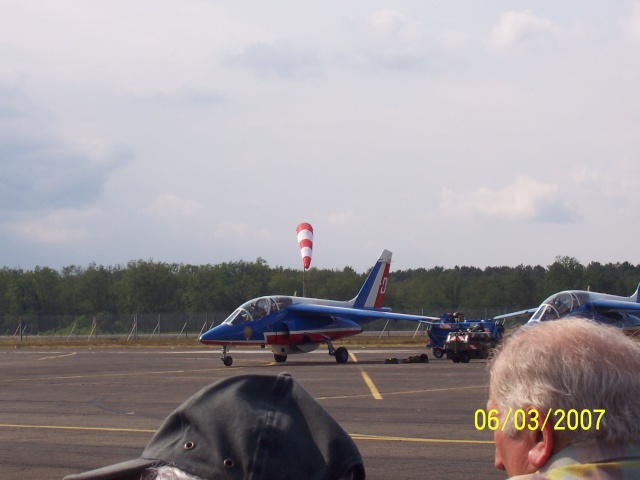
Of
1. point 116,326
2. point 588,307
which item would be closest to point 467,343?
point 588,307

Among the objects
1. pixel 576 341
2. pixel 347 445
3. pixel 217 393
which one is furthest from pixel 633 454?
pixel 217 393

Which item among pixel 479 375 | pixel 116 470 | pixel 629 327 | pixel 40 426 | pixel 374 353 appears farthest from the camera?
pixel 374 353

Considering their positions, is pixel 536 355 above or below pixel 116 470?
above

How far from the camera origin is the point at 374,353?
38.8 metres

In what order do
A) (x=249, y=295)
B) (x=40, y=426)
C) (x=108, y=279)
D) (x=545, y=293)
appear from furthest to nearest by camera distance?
(x=108, y=279), (x=249, y=295), (x=545, y=293), (x=40, y=426)

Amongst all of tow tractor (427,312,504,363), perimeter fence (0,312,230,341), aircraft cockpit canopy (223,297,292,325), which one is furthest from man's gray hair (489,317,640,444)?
perimeter fence (0,312,230,341)

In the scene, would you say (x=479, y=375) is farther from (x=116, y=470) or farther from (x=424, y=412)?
(x=116, y=470)

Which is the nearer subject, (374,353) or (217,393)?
(217,393)

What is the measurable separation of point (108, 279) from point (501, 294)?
5098 cm

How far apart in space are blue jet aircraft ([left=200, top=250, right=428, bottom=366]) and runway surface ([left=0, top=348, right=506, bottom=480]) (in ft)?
3.76

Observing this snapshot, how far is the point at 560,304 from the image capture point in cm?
3212

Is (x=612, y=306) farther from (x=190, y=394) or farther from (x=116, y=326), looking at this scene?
(x=116, y=326)

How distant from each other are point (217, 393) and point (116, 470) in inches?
11.7

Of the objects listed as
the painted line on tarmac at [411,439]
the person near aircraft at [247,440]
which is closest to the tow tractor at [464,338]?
the painted line on tarmac at [411,439]
